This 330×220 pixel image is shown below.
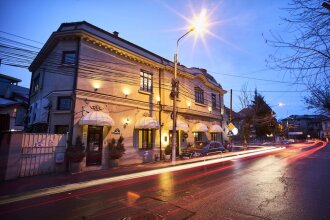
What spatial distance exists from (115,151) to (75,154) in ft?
9.60

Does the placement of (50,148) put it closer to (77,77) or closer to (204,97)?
(77,77)

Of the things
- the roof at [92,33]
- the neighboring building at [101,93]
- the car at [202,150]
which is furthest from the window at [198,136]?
the roof at [92,33]

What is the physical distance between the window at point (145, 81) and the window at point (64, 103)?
21.7 ft

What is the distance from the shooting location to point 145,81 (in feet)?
62.3

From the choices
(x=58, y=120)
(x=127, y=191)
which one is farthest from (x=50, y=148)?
(x=127, y=191)

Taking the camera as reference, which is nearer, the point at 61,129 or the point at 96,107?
the point at 61,129

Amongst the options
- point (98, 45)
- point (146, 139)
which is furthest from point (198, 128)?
point (98, 45)

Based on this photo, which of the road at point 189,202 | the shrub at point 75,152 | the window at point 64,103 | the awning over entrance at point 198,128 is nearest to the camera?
the road at point 189,202

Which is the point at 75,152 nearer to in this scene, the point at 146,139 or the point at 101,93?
the point at 101,93

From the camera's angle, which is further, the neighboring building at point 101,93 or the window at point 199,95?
the window at point 199,95

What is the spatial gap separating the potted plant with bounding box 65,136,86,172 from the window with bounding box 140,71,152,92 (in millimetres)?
8025

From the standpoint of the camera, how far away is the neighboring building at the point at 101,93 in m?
13.8

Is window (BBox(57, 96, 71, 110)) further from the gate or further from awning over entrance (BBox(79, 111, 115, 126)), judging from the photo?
the gate

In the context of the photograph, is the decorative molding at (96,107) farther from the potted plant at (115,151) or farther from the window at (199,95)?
the window at (199,95)
